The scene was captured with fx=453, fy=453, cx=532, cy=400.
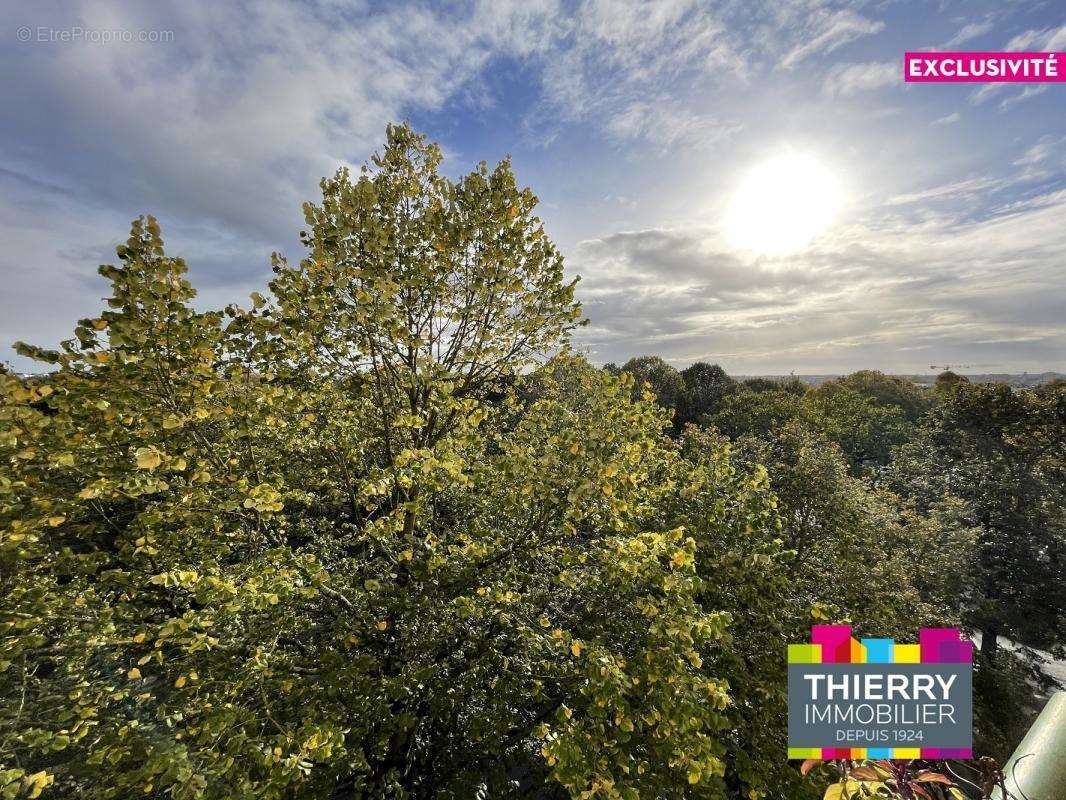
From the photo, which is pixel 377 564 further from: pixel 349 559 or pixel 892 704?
pixel 892 704

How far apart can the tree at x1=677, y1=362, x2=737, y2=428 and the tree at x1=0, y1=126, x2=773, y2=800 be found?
54127 mm

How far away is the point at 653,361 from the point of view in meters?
76.8

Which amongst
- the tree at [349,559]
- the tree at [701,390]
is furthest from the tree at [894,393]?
the tree at [349,559]

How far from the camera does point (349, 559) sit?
7.25m

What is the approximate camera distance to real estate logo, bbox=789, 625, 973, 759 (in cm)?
496

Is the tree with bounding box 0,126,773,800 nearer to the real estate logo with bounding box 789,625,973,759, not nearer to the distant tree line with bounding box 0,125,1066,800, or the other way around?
the distant tree line with bounding box 0,125,1066,800

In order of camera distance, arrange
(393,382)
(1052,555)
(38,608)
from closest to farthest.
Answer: (38,608)
(393,382)
(1052,555)

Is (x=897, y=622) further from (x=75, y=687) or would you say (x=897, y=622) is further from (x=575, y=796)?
(x=75, y=687)

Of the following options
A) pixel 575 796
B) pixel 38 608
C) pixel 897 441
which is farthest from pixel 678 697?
pixel 897 441

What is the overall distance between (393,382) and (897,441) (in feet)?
175

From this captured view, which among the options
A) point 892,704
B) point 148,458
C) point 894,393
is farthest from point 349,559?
point 894,393

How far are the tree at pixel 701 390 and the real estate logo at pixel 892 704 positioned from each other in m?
54.0

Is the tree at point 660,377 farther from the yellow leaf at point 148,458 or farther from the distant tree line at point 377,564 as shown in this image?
the yellow leaf at point 148,458

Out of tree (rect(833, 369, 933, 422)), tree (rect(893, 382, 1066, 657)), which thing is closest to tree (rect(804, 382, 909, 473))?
tree (rect(833, 369, 933, 422))
